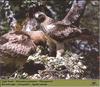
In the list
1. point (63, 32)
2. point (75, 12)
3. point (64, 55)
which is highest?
point (75, 12)

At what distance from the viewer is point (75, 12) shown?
1671 mm

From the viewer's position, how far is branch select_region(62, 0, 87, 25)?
1663mm

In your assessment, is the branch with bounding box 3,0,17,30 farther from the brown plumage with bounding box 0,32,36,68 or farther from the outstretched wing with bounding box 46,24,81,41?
the outstretched wing with bounding box 46,24,81,41

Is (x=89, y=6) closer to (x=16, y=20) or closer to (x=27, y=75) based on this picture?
(x=16, y=20)

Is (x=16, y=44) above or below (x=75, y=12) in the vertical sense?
below

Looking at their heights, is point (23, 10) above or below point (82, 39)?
above

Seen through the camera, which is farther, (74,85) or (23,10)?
(23,10)

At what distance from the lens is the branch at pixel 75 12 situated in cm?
166

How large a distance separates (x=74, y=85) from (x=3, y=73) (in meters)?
0.50

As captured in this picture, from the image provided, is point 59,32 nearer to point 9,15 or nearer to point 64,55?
point 64,55

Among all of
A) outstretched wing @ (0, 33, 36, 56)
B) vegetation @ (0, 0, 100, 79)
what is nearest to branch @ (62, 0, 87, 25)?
vegetation @ (0, 0, 100, 79)

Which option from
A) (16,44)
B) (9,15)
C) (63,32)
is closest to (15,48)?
(16,44)

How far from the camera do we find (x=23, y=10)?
1694 millimetres

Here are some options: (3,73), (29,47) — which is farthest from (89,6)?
(3,73)
